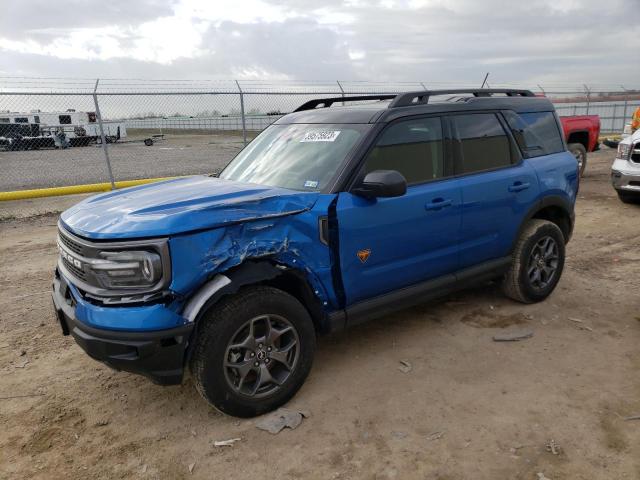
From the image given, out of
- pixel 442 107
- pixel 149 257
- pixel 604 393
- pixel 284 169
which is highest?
pixel 442 107

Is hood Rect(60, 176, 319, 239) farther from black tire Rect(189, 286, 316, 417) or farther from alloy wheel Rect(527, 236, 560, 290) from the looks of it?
alloy wheel Rect(527, 236, 560, 290)

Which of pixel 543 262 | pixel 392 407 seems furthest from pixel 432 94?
pixel 392 407

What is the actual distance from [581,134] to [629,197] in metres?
2.62

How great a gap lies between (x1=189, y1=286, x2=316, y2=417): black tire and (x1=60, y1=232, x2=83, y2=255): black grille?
0.81 metres

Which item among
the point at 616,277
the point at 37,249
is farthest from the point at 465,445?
the point at 37,249

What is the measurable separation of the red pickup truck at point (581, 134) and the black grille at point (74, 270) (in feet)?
34.7

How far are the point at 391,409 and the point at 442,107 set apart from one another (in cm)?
229

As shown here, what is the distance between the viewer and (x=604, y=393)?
328 cm

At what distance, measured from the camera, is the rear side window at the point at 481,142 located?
4027mm

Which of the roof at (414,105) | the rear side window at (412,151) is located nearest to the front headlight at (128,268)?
the rear side window at (412,151)

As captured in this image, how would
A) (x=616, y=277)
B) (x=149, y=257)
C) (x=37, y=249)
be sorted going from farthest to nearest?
(x=37, y=249) < (x=616, y=277) < (x=149, y=257)

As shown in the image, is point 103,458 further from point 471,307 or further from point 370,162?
point 471,307

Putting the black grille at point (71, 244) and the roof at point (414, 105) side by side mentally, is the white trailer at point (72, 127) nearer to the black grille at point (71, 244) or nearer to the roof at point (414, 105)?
the roof at point (414, 105)

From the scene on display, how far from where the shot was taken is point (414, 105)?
3807 mm
